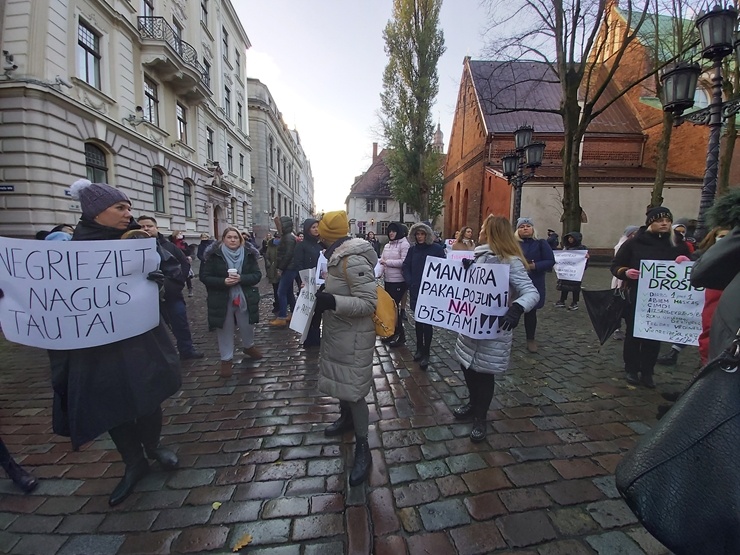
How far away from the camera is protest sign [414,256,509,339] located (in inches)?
110

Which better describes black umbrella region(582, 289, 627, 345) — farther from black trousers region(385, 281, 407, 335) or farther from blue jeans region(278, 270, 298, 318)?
blue jeans region(278, 270, 298, 318)

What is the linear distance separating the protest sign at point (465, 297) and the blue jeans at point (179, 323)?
329 cm

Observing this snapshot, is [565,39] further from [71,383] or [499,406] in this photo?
[71,383]

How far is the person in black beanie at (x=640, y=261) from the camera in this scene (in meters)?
3.67

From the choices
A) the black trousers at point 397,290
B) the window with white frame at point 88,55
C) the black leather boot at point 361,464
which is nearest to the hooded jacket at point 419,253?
the black trousers at point 397,290

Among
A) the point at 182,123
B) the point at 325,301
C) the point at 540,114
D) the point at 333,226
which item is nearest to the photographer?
the point at 325,301

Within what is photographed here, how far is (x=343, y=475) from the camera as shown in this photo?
2.39m

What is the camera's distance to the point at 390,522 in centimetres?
199

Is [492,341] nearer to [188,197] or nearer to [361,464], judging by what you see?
[361,464]

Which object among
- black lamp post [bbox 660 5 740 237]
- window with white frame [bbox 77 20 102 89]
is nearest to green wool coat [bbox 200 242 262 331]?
black lamp post [bbox 660 5 740 237]

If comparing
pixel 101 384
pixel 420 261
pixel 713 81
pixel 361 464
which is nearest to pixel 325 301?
pixel 361 464

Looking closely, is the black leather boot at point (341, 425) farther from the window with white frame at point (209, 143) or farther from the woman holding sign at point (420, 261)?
the window with white frame at point (209, 143)

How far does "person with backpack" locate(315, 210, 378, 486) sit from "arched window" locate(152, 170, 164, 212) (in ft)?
54.9

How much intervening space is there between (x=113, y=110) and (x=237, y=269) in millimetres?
13449
